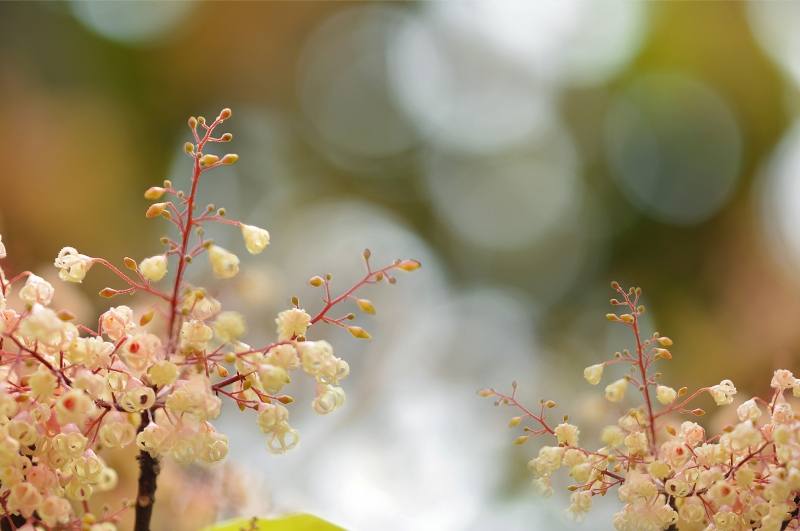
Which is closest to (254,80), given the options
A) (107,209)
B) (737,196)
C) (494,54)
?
(107,209)

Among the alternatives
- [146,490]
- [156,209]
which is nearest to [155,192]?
[156,209]

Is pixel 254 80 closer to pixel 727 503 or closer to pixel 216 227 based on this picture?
pixel 216 227

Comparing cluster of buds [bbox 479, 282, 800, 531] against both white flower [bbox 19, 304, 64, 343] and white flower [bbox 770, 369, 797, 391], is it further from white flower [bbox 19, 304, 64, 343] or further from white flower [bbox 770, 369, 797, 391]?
white flower [bbox 19, 304, 64, 343]

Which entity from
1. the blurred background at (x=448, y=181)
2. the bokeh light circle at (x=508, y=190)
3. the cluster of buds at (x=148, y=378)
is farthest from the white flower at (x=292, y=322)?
the bokeh light circle at (x=508, y=190)

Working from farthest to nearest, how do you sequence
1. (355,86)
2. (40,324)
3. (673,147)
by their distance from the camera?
(355,86), (673,147), (40,324)

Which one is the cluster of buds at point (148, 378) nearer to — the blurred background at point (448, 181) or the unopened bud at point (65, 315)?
the unopened bud at point (65, 315)

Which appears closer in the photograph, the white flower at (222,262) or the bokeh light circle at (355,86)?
→ the white flower at (222,262)

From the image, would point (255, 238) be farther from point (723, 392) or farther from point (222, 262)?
point (723, 392)
